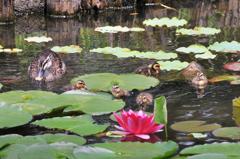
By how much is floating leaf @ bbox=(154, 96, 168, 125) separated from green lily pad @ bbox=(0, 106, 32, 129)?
0.92 meters

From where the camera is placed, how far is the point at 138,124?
376cm

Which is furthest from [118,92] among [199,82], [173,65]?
[173,65]

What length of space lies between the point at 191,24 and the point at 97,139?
18.7ft

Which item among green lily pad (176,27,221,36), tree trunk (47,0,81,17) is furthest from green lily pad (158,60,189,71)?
tree trunk (47,0,81,17)

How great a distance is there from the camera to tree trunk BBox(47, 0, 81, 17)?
10.4 metres

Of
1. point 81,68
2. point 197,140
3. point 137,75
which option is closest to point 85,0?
point 81,68

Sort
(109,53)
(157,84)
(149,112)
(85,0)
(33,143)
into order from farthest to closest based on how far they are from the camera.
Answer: (85,0) → (109,53) → (157,84) → (149,112) → (33,143)

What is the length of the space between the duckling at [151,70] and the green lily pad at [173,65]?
0.67 feet

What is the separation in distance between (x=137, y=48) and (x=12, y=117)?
3.44 metres

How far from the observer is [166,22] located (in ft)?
30.7

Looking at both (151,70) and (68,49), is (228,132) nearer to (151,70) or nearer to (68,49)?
(151,70)

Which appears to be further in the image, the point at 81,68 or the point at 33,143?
the point at 81,68

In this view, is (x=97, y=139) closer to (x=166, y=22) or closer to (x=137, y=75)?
(x=137, y=75)

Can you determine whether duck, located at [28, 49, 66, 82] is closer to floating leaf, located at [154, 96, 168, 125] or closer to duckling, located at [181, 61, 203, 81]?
duckling, located at [181, 61, 203, 81]
